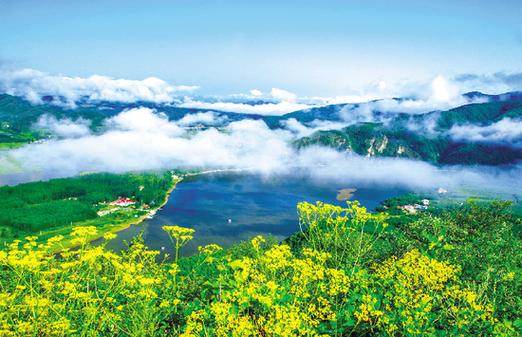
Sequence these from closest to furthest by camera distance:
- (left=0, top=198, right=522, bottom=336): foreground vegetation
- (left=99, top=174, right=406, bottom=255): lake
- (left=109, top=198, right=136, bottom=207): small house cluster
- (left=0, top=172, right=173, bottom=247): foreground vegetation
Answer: (left=0, top=198, right=522, bottom=336): foreground vegetation → (left=99, top=174, right=406, bottom=255): lake → (left=0, top=172, right=173, bottom=247): foreground vegetation → (left=109, top=198, right=136, bottom=207): small house cluster

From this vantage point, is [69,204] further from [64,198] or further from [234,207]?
[234,207]

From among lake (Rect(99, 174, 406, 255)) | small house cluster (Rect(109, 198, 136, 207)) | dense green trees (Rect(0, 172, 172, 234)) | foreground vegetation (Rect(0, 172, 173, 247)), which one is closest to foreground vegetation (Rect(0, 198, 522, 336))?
lake (Rect(99, 174, 406, 255))

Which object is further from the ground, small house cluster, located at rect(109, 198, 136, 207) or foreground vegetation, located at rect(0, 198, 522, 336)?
foreground vegetation, located at rect(0, 198, 522, 336)

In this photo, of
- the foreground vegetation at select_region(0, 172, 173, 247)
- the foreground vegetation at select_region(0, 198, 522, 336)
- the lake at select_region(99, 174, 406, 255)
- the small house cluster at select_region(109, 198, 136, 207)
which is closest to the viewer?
the foreground vegetation at select_region(0, 198, 522, 336)

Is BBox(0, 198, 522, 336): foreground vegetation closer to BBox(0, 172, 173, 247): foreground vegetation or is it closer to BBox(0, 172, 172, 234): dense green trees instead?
BBox(0, 172, 173, 247): foreground vegetation

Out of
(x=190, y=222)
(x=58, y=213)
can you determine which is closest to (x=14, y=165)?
(x=58, y=213)

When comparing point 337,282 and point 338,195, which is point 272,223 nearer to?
point 338,195

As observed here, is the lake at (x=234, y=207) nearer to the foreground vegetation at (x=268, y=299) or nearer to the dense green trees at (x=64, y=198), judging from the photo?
the dense green trees at (x=64, y=198)

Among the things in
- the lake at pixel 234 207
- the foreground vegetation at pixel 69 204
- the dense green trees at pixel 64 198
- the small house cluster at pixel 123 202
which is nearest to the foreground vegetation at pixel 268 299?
the lake at pixel 234 207
